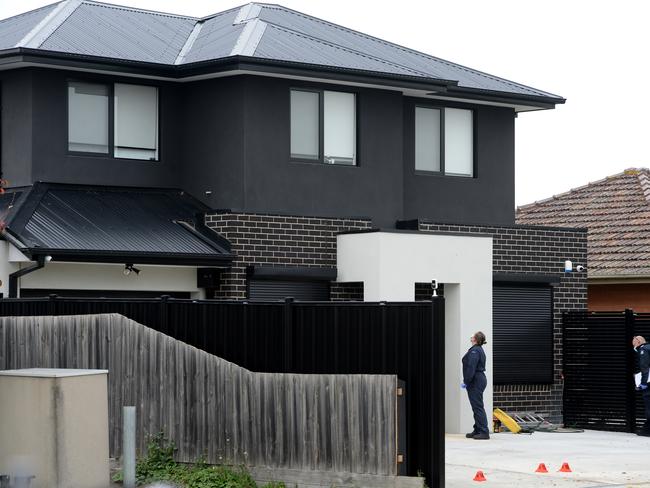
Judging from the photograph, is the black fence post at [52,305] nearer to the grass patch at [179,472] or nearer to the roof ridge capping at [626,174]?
the grass patch at [179,472]

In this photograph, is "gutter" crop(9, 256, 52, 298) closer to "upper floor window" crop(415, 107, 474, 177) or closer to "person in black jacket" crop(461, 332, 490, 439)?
"person in black jacket" crop(461, 332, 490, 439)

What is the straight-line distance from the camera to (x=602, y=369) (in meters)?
26.5

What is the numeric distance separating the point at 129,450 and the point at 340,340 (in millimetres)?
2571

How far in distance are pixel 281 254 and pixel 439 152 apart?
16.4 feet

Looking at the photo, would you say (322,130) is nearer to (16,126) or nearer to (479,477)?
(16,126)

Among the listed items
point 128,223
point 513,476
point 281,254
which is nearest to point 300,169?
point 281,254

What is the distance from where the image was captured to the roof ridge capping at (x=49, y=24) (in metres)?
24.9

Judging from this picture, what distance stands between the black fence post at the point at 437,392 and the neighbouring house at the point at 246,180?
892cm

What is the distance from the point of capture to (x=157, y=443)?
1691 centimetres

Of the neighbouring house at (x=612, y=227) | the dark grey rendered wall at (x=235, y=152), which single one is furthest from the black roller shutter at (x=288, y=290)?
the neighbouring house at (x=612, y=227)

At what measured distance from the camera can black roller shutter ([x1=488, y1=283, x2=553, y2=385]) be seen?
27.5 m

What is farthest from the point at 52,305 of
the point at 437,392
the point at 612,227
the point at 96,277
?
the point at 612,227

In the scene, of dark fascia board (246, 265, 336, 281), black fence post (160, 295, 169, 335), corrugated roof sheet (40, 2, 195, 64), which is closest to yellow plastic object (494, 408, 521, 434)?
dark fascia board (246, 265, 336, 281)

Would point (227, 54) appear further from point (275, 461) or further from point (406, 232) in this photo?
point (275, 461)
